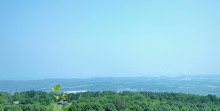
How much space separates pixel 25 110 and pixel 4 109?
2.27 metres

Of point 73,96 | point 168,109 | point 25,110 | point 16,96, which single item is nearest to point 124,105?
point 168,109

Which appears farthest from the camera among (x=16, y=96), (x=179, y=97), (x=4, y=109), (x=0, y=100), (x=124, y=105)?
(x=179, y=97)

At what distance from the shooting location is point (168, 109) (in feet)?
91.3

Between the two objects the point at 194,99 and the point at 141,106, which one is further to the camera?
the point at 194,99

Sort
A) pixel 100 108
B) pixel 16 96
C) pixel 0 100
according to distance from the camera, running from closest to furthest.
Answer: pixel 100 108, pixel 0 100, pixel 16 96

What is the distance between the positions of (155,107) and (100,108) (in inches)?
324

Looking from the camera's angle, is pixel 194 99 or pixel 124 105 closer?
pixel 124 105

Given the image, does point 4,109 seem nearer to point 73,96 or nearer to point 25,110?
point 25,110

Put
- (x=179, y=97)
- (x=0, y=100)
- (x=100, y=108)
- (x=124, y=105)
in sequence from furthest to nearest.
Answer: (x=179, y=97) < (x=0, y=100) < (x=124, y=105) < (x=100, y=108)

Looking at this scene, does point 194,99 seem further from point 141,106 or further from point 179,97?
point 141,106

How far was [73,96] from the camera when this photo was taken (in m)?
41.3

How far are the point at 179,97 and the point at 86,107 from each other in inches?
922

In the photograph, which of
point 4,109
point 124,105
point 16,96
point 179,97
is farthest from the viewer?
point 179,97

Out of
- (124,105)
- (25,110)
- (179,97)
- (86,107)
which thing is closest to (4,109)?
(25,110)
